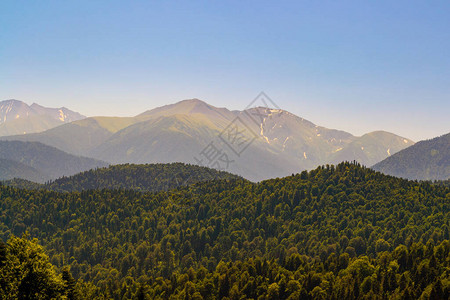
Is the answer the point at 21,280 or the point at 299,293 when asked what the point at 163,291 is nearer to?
the point at 299,293

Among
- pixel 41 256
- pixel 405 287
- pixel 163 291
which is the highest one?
pixel 41 256

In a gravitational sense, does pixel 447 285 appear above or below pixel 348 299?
above

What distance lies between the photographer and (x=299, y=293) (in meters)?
176

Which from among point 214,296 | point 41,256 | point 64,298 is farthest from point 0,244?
point 214,296

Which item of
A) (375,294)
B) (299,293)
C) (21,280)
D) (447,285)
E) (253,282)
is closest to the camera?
(21,280)

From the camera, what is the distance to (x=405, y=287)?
163m

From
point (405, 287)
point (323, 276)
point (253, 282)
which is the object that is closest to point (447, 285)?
point (405, 287)

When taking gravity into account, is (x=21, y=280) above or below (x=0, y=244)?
below

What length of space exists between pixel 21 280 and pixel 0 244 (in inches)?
309

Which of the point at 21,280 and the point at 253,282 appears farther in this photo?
the point at 253,282

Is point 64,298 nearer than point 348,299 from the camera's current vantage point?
Yes

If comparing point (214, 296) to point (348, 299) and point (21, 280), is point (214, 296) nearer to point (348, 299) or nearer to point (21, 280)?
point (348, 299)

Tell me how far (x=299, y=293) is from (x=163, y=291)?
63908 millimetres

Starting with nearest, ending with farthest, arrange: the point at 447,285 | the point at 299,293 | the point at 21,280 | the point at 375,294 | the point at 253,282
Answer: the point at 21,280, the point at 447,285, the point at 375,294, the point at 299,293, the point at 253,282
